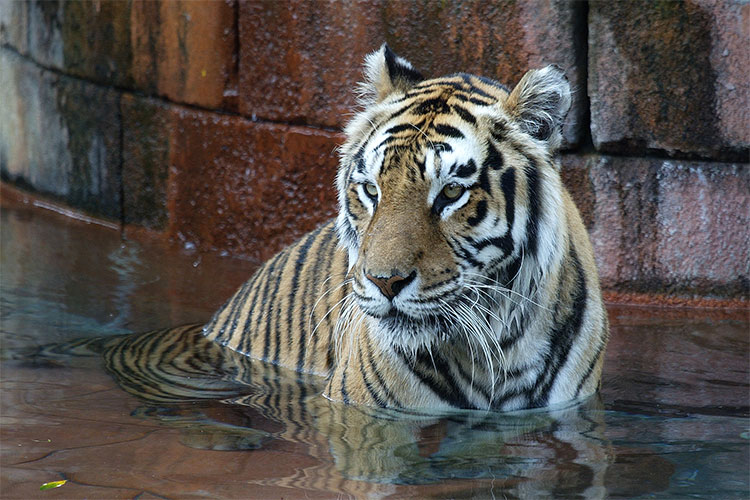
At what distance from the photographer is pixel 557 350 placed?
3248mm

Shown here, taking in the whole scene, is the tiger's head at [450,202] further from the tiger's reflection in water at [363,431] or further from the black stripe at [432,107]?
the tiger's reflection in water at [363,431]

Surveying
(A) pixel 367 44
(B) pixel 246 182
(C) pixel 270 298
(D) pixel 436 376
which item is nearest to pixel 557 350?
(D) pixel 436 376

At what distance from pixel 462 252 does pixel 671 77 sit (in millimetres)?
2277

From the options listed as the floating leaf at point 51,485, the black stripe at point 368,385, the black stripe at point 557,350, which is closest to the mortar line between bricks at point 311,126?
the black stripe at point 557,350

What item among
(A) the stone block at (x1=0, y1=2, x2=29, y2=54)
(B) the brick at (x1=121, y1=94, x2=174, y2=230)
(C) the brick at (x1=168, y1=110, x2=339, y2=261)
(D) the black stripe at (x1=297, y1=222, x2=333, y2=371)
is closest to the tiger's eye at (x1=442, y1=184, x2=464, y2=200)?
(D) the black stripe at (x1=297, y1=222, x2=333, y2=371)

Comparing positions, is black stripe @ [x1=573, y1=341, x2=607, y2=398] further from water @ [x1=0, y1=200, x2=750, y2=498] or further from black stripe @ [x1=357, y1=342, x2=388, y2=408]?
black stripe @ [x1=357, y1=342, x2=388, y2=408]

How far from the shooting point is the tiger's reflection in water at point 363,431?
2678mm

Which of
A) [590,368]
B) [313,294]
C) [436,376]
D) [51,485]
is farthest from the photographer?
[313,294]

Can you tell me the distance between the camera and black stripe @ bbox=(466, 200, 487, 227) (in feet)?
9.84

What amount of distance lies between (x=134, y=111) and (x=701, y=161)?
3.63 m

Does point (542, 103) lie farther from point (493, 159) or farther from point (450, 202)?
point (450, 202)

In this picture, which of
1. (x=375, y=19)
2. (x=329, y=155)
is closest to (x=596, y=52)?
(x=375, y=19)

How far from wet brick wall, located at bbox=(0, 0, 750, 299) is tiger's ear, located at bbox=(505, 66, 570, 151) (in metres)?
1.83

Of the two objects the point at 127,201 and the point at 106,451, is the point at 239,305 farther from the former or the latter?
the point at 127,201
